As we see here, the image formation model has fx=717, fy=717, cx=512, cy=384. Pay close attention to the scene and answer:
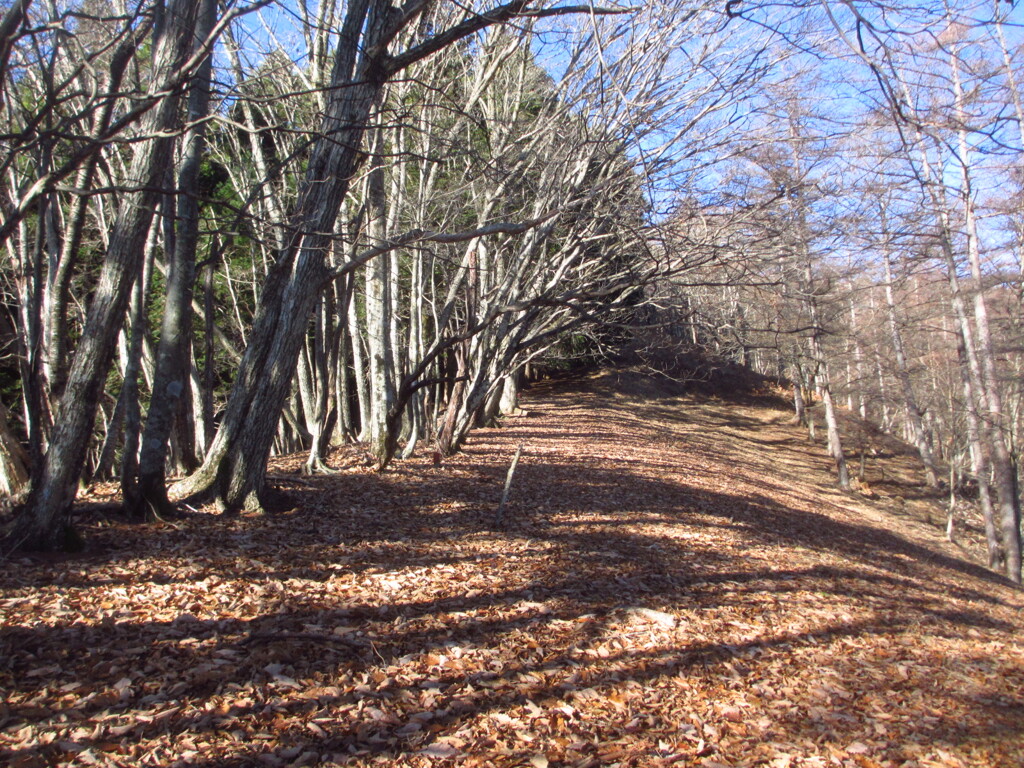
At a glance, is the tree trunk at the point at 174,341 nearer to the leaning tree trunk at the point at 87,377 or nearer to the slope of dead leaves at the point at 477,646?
the slope of dead leaves at the point at 477,646

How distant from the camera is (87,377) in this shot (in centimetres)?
511

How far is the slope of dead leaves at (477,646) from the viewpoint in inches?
141

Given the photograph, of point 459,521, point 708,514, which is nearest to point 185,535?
point 459,521

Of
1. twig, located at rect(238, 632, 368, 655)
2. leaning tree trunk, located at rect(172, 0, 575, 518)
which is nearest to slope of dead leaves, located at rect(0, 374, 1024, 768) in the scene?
twig, located at rect(238, 632, 368, 655)

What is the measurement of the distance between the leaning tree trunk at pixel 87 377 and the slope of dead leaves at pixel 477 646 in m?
0.29

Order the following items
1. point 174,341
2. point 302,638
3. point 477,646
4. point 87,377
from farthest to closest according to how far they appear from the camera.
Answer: point 174,341 → point 87,377 → point 477,646 → point 302,638

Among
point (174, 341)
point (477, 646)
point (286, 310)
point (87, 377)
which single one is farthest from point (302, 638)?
point (174, 341)

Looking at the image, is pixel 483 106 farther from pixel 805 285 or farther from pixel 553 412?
pixel 553 412

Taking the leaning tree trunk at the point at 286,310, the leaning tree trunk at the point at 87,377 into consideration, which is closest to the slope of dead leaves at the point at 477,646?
the leaning tree trunk at the point at 87,377

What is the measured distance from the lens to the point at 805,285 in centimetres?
1762

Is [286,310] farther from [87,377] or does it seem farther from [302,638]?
[302,638]

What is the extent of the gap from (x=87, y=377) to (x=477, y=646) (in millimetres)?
3337

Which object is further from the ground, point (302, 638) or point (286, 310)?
point (286, 310)

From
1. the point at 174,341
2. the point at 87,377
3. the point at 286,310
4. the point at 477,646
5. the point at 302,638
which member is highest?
the point at 286,310
